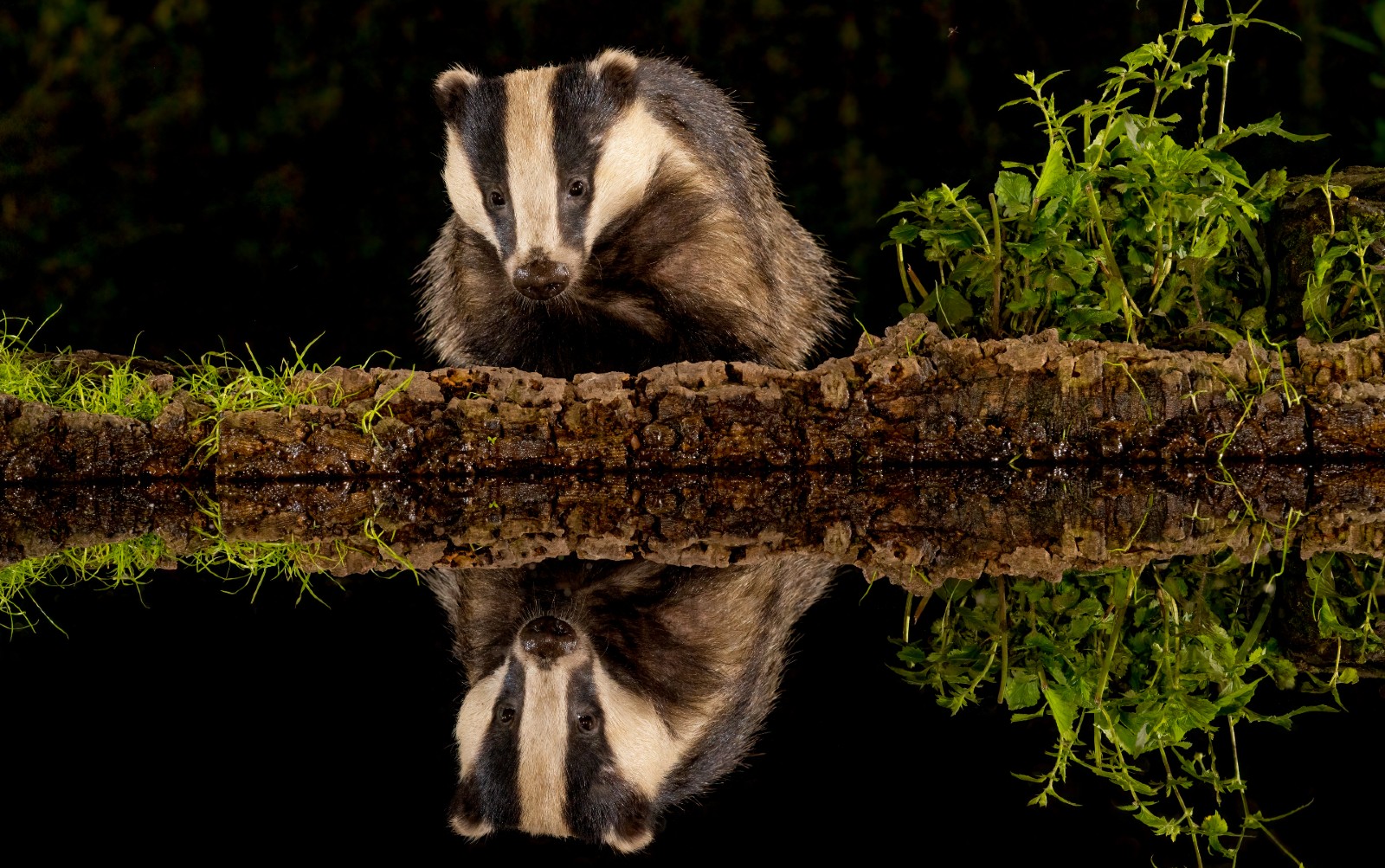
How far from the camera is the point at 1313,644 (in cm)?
129

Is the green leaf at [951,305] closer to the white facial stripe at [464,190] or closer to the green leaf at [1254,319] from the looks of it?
the green leaf at [1254,319]

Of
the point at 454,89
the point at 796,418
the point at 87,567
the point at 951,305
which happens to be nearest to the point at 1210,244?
the point at 951,305

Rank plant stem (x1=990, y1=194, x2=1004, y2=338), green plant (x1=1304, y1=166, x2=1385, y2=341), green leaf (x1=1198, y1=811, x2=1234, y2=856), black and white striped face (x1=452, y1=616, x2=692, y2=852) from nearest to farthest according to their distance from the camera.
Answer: green leaf (x1=1198, y1=811, x2=1234, y2=856)
black and white striped face (x1=452, y1=616, x2=692, y2=852)
green plant (x1=1304, y1=166, x2=1385, y2=341)
plant stem (x1=990, y1=194, x2=1004, y2=338)

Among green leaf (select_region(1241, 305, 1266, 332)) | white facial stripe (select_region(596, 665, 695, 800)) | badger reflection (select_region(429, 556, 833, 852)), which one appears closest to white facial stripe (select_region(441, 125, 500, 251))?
badger reflection (select_region(429, 556, 833, 852))

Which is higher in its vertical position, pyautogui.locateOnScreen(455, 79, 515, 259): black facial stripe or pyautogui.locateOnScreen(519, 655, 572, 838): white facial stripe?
pyautogui.locateOnScreen(455, 79, 515, 259): black facial stripe

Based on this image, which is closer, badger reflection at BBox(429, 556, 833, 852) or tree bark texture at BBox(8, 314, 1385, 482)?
badger reflection at BBox(429, 556, 833, 852)

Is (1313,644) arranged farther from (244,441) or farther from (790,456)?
(244,441)

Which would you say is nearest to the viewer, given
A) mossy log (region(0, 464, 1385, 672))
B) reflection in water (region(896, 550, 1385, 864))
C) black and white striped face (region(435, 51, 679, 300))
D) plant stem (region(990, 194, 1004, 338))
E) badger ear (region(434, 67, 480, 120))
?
reflection in water (region(896, 550, 1385, 864))

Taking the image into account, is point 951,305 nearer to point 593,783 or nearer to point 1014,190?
point 1014,190

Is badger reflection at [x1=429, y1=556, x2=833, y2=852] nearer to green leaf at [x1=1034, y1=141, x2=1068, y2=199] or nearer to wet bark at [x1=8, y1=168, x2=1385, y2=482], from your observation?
wet bark at [x1=8, y1=168, x2=1385, y2=482]

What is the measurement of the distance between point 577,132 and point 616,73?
0.15 m

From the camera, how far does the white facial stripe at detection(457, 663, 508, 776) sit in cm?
110

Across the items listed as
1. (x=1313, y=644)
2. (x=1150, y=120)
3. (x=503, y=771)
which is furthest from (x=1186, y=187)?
(x=503, y=771)

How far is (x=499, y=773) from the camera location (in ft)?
3.67
